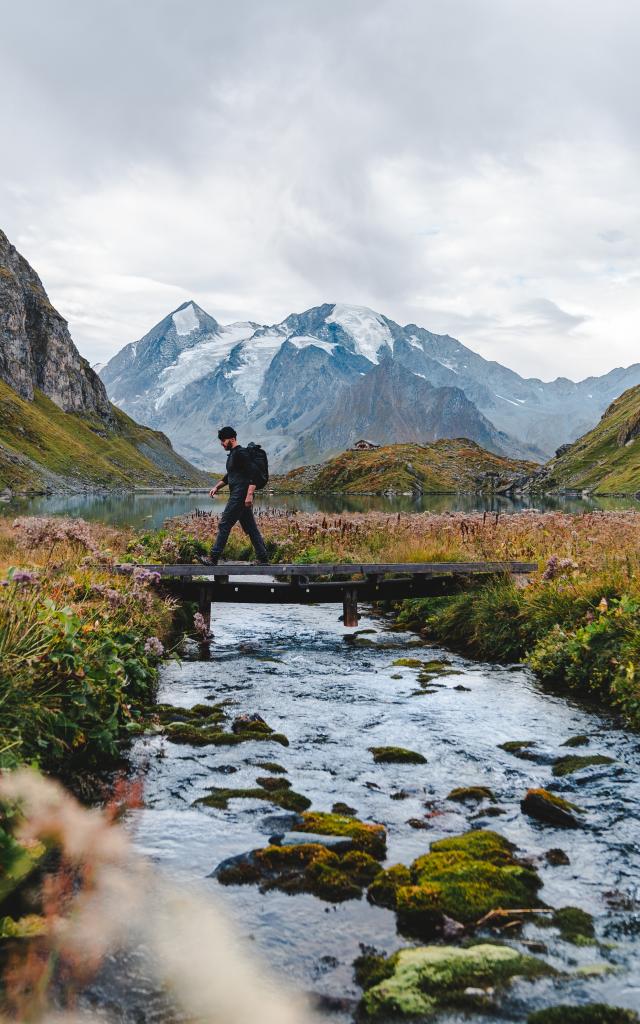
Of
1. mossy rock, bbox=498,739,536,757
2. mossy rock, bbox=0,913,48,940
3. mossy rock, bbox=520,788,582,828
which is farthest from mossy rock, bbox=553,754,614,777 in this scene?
mossy rock, bbox=0,913,48,940

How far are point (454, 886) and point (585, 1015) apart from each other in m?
1.58

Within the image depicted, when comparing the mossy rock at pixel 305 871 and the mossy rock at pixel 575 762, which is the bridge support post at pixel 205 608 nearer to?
the mossy rock at pixel 575 762

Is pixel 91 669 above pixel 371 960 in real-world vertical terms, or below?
above

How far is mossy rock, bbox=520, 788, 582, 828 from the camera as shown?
24.4 feet

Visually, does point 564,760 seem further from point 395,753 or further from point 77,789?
point 77,789

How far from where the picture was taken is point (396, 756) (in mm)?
9375

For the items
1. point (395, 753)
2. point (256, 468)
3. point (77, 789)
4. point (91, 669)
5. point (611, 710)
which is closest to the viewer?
point (77, 789)

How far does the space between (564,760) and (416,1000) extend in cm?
526

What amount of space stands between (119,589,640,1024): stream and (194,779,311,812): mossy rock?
0.13 metres

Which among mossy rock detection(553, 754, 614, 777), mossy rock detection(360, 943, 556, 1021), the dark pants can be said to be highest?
the dark pants

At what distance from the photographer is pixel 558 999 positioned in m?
4.74

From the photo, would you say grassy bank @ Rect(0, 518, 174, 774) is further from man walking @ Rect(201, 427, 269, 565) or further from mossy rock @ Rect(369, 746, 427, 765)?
man walking @ Rect(201, 427, 269, 565)

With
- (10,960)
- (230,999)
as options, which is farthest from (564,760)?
(10,960)

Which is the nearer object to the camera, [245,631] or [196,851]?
[196,851]
